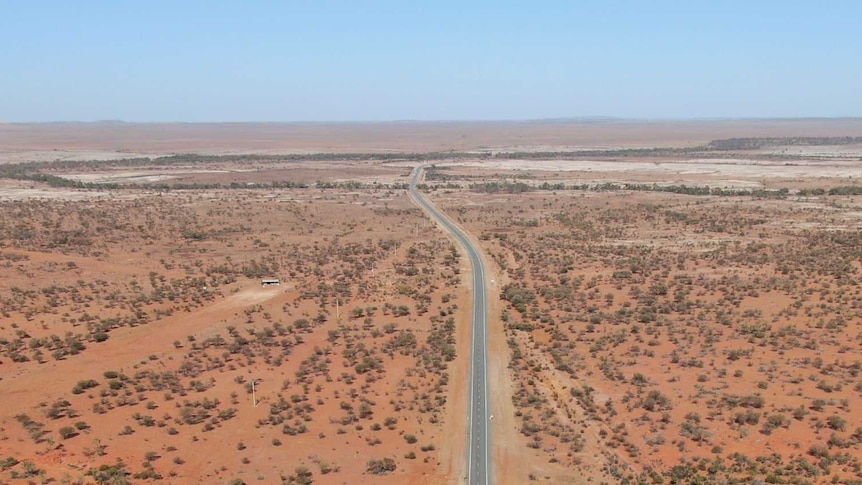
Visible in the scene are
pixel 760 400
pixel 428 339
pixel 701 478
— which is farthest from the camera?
pixel 428 339

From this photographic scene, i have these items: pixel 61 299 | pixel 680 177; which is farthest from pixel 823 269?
pixel 680 177

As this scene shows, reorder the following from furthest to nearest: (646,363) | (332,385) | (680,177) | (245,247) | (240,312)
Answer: (680,177) < (245,247) < (240,312) < (646,363) < (332,385)

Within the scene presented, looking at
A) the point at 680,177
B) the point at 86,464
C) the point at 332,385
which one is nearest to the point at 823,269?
the point at 332,385

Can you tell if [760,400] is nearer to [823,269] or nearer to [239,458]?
[239,458]

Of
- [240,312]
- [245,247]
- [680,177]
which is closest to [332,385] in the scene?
[240,312]

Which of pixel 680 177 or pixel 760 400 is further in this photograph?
pixel 680 177

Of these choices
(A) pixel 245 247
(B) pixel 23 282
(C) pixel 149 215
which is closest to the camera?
(B) pixel 23 282

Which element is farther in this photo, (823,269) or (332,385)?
(823,269)

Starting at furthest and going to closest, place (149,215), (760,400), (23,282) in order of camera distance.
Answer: (149,215), (23,282), (760,400)

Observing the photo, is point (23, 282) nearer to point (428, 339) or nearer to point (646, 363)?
point (428, 339)
